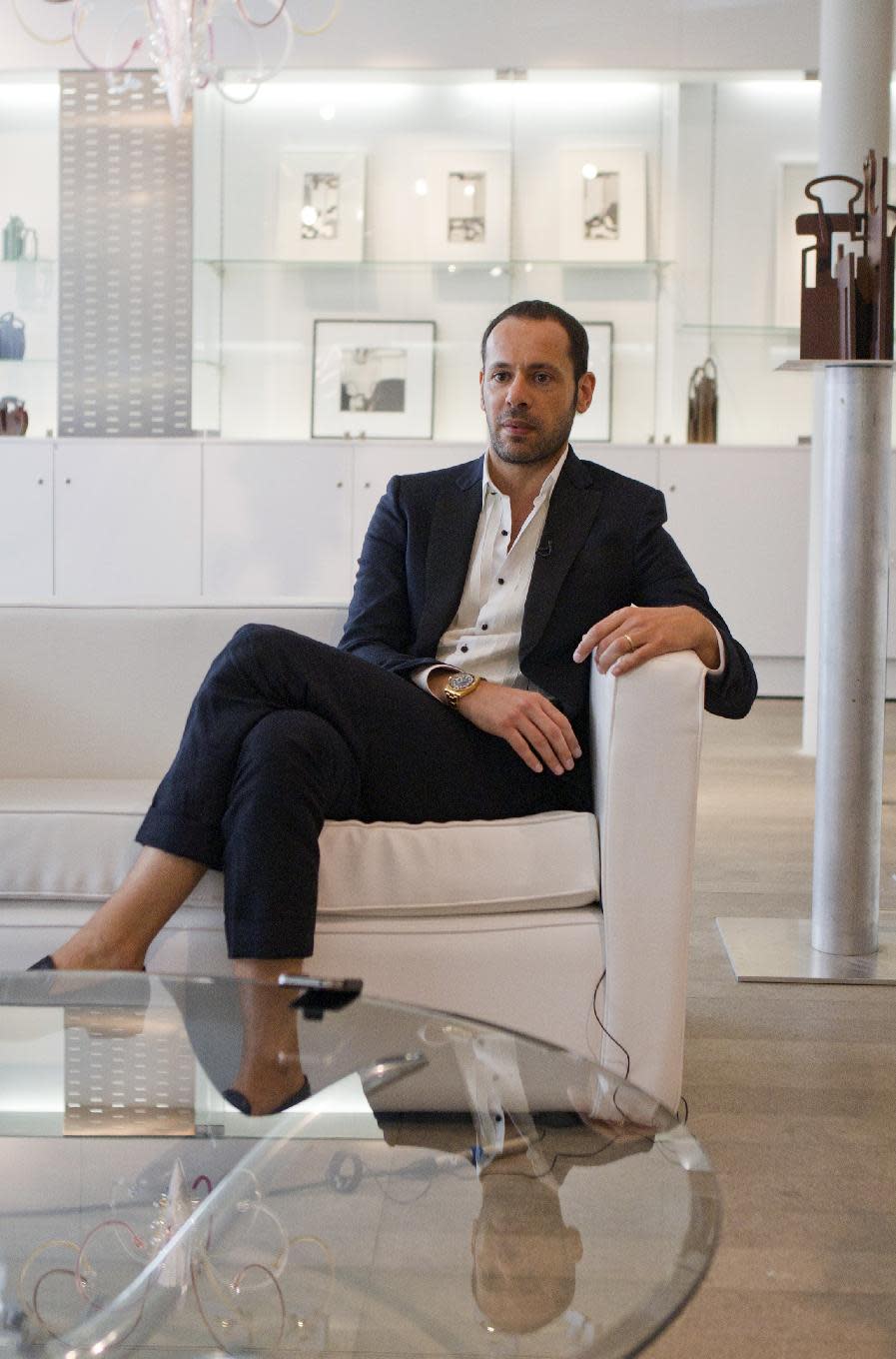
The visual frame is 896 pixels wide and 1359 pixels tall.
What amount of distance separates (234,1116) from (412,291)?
5739 millimetres

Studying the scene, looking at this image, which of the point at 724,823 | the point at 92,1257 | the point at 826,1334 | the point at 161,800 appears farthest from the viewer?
the point at 724,823

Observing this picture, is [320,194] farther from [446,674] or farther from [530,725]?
[530,725]

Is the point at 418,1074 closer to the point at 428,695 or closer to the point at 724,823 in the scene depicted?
the point at 428,695

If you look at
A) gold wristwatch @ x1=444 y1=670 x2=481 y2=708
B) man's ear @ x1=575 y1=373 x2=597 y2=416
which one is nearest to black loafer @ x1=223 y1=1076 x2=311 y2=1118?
gold wristwatch @ x1=444 y1=670 x2=481 y2=708

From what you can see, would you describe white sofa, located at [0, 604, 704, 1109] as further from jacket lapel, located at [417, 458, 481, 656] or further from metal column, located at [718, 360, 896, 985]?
metal column, located at [718, 360, 896, 985]

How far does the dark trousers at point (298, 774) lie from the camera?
1948 millimetres

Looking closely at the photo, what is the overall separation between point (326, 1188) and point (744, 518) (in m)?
5.44

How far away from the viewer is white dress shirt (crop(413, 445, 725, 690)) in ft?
7.86

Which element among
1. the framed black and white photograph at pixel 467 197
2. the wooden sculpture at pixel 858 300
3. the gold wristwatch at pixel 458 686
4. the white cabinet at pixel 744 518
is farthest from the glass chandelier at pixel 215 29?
the gold wristwatch at pixel 458 686

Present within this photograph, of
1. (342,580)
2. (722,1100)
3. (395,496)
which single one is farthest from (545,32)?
(722,1100)

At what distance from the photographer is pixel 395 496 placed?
255 cm

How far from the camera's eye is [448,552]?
2471 mm

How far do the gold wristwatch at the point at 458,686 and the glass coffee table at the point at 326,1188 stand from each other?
1.09 m

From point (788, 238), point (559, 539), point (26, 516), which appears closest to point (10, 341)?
point (26, 516)
